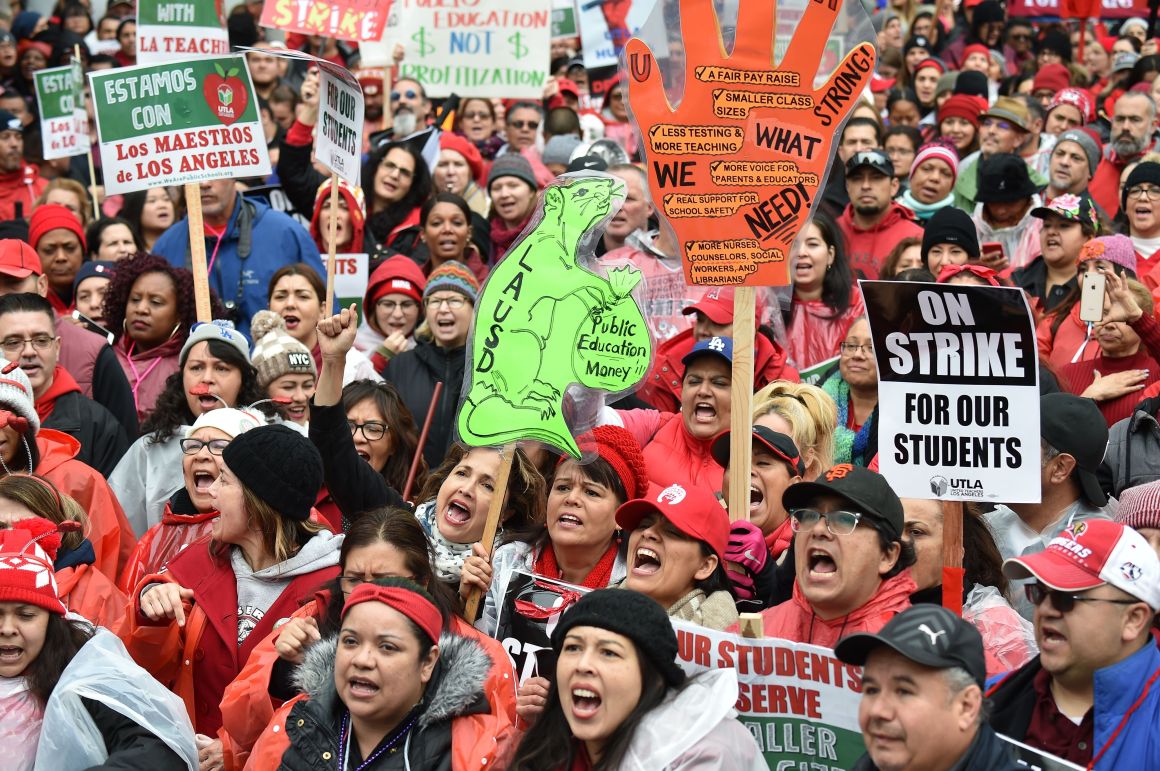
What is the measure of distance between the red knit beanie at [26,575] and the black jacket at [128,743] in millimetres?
352

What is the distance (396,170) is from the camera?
36.6 feet

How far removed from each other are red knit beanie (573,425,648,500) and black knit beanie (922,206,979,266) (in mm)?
3354

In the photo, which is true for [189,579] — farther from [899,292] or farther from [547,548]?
[899,292]

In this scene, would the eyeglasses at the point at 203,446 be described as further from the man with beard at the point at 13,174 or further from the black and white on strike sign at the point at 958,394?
the man with beard at the point at 13,174

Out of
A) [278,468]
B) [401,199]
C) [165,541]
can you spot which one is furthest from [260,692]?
[401,199]

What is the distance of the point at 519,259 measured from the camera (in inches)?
227

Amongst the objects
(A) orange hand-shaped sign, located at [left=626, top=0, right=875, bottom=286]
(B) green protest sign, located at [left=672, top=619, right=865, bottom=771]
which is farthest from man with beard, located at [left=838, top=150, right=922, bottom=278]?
(B) green protest sign, located at [left=672, top=619, right=865, bottom=771]

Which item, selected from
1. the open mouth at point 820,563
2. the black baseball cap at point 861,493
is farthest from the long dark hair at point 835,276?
the open mouth at point 820,563

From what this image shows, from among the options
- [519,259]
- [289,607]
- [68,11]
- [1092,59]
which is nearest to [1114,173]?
[1092,59]

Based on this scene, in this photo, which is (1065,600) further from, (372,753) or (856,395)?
(856,395)

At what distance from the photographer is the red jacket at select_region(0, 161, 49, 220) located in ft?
42.7

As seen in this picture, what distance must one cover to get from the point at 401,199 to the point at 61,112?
10.4ft

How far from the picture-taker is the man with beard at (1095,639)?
169 inches

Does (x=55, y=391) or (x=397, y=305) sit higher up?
(x=397, y=305)
